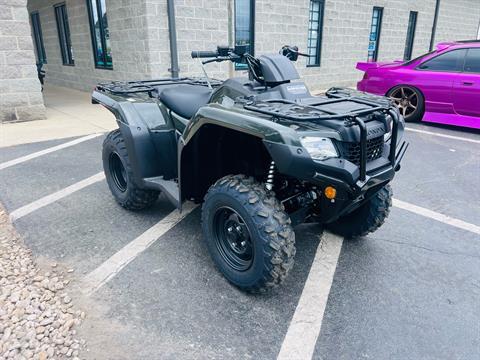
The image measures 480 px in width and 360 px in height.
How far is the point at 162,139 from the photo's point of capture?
3.18 meters

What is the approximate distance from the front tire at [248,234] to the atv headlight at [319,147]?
43 centimetres

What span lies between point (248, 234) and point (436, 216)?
2.27 metres

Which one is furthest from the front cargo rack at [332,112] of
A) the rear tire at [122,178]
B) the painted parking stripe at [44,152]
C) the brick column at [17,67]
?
the brick column at [17,67]

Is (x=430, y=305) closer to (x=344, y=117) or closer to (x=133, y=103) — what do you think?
(x=344, y=117)

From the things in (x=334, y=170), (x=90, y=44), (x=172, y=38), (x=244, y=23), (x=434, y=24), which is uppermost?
(x=434, y=24)

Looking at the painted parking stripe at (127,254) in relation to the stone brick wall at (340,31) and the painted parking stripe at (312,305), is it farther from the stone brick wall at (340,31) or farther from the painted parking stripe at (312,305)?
the stone brick wall at (340,31)

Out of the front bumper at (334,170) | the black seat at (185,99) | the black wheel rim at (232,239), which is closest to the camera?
the front bumper at (334,170)

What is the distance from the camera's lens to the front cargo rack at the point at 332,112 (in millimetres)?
1995

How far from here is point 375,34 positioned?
13.2 meters

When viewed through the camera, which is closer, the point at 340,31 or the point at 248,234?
the point at 248,234

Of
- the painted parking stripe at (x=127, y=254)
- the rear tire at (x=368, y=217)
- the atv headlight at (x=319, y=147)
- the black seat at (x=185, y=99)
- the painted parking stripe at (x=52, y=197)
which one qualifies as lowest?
the painted parking stripe at (x=127, y=254)

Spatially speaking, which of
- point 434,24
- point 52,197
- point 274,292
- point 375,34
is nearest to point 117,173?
point 52,197

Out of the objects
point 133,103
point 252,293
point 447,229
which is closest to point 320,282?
point 252,293

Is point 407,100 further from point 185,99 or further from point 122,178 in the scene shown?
point 122,178
